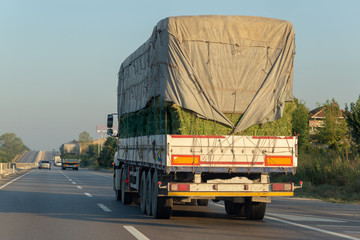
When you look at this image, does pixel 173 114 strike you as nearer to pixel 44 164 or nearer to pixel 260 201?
pixel 260 201

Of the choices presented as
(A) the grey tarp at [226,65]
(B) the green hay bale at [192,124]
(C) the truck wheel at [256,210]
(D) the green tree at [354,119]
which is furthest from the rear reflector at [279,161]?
(D) the green tree at [354,119]

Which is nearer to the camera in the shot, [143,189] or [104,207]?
[143,189]

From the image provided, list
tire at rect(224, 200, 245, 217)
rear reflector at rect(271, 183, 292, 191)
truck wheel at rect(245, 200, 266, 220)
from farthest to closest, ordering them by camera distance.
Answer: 1. tire at rect(224, 200, 245, 217)
2. truck wheel at rect(245, 200, 266, 220)
3. rear reflector at rect(271, 183, 292, 191)

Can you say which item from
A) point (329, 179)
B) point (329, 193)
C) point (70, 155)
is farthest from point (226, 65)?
point (70, 155)

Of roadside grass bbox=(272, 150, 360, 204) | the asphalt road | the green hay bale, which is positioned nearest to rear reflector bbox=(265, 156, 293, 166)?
the green hay bale

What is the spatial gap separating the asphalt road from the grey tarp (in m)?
2.33

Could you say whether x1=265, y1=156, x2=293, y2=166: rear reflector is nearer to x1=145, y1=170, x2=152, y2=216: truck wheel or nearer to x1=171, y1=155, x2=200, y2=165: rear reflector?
x1=171, y1=155, x2=200, y2=165: rear reflector

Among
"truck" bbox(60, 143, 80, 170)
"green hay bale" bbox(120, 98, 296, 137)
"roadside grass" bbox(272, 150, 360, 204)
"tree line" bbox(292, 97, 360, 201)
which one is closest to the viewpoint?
"green hay bale" bbox(120, 98, 296, 137)

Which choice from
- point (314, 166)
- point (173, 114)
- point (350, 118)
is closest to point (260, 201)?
point (173, 114)

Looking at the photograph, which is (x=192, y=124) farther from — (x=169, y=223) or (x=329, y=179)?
(x=329, y=179)

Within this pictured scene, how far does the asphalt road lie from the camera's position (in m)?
10.2

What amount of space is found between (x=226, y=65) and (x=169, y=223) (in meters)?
3.63

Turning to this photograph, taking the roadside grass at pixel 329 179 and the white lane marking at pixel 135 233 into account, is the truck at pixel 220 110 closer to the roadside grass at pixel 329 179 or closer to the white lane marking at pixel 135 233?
the white lane marking at pixel 135 233

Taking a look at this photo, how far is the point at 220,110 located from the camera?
12.1 metres
